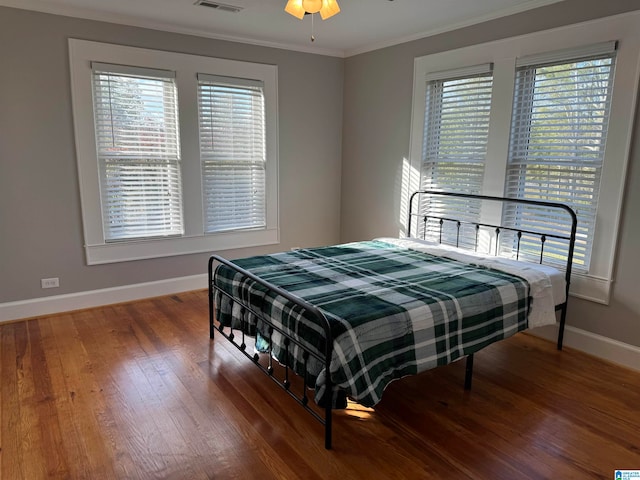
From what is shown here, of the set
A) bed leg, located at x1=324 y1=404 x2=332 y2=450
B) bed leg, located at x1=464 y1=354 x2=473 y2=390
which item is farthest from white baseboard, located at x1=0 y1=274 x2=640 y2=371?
bed leg, located at x1=324 y1=404 x2=332 y2=450

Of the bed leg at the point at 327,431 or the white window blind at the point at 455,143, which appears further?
the white window blind at the point at 455,143

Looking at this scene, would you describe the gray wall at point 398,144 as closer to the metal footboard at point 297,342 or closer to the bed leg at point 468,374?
the bed leg at point 468,374

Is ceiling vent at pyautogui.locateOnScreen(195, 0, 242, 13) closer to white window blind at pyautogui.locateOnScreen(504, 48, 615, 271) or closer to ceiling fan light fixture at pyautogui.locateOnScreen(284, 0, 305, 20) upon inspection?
ceiling fan light fixture at pyautogui.locateOnScreen(284, 0, 305, 20)

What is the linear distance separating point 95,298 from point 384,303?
295cm

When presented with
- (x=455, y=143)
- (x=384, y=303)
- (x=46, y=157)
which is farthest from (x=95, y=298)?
(x=455, y=143)

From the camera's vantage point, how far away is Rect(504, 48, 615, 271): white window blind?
3037mm

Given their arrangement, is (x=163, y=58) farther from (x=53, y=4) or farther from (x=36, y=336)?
(x=36, y=336)

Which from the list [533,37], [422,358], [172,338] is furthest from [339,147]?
[422,358]

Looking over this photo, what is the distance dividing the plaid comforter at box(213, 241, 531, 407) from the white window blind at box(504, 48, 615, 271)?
76cm

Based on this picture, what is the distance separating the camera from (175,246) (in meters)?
4.36

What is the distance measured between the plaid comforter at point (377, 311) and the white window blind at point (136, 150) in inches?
58.5

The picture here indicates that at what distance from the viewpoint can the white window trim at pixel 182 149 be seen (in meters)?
3.71

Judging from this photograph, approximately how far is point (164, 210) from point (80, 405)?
6.96 feet

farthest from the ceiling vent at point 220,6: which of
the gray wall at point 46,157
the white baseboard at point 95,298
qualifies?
the white baseboard at point 95,298
